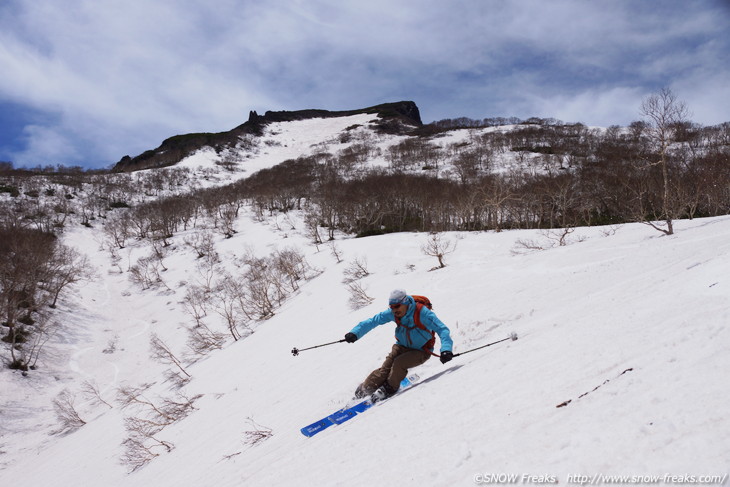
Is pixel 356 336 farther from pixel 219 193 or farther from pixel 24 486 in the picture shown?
pixel 219 193

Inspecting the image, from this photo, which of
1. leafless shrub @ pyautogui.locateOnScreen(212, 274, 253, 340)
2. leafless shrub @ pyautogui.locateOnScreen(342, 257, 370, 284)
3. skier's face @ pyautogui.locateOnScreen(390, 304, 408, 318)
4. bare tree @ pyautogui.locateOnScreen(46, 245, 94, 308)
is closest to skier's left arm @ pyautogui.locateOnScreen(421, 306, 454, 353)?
skier's face @ pyautogui.locateOnScreen(390, 304, 408, 318)

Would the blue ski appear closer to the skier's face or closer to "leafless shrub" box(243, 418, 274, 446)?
the skier's face

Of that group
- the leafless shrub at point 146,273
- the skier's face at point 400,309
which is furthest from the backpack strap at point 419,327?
the leafless shrub at point 146,273

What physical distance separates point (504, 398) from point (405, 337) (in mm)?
2372

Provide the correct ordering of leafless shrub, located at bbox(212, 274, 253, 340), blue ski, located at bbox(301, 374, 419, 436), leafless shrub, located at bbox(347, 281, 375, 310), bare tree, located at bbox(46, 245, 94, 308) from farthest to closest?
bare tree, located at bbox(46, 245, 94, 308), leafless shrub, located at bbox(212, 274, 253, 340), leafless shrub, located at bbox(347, 281, 375, 310), blue ski, located at bbox(301, 374, 419, 436)

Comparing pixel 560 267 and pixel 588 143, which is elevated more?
pixel 588 143

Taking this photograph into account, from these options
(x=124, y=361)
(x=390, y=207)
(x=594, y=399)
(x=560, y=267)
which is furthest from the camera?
(x=390, y=207)

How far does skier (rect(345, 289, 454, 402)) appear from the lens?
5461mm

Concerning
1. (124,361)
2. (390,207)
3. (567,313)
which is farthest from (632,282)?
(390,207)

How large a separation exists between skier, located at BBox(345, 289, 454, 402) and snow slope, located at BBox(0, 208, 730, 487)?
498mm

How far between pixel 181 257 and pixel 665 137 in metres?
55.5

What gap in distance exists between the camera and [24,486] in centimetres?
1148

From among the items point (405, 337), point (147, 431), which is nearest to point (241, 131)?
point (147, 431)

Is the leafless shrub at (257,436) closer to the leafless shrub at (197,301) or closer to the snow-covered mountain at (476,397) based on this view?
the snow-covered mountain at (476,397)
